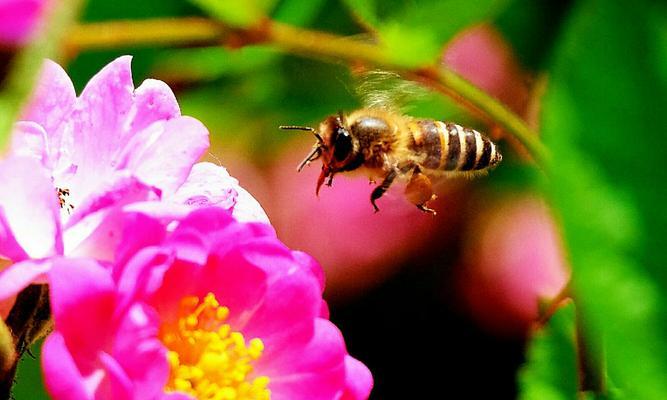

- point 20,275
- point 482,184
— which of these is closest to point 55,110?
point 20,275

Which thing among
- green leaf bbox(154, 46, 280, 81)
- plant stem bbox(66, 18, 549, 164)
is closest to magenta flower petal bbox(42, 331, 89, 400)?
plant stem bbox(66, 18, 549, 164)

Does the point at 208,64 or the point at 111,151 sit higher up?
the point at 111,151

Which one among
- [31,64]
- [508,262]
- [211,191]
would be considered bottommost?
[508,262]

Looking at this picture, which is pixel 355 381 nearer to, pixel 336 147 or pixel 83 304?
pixel 83 304

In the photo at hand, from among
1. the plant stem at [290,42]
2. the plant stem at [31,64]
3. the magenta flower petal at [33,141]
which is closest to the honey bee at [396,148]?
the plant stem at [290,42]

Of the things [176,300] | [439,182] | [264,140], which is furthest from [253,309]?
[264,140]

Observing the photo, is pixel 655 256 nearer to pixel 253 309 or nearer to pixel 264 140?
pixel 253 309
